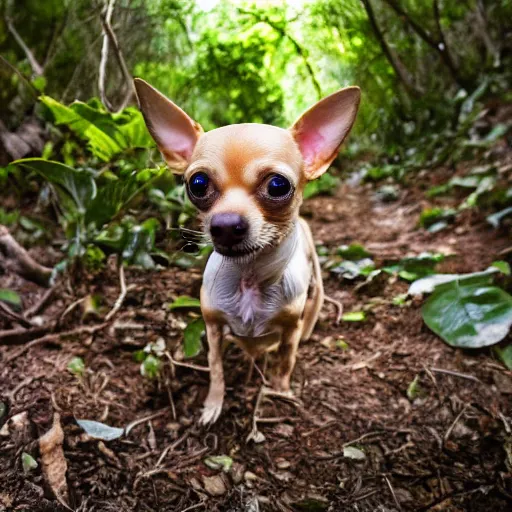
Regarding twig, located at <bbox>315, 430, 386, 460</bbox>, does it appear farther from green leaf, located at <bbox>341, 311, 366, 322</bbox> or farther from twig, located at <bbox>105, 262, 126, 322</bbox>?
twig, located at <bbox>105, 262, 126, 322</bbox>

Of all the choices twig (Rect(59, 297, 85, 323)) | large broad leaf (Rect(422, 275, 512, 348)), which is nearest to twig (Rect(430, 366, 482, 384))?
large broad leaf (Rect(422, 275, 512, 348))

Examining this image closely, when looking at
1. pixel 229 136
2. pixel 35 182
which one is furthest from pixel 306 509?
pixel 35 182

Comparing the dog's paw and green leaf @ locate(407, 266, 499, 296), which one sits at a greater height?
the dog's paw

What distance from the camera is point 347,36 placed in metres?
3.51

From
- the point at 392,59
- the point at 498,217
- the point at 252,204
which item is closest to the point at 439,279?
the point at 498,217

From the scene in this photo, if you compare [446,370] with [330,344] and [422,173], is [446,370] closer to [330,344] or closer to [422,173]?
[330,344]

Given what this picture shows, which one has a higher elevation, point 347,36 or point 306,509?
point 347,36

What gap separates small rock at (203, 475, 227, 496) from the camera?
4.97 feet

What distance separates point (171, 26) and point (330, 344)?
8.08ft

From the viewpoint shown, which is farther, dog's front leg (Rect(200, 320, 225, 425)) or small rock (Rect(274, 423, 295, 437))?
small rock (Rect(274, 423, 295, 437))

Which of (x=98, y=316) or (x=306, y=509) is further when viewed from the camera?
(x=98, y=316)

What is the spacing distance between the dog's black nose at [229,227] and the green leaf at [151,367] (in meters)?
1.00

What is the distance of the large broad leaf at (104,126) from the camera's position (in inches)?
79.3

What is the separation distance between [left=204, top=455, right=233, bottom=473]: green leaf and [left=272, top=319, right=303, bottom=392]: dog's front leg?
1.33ft
